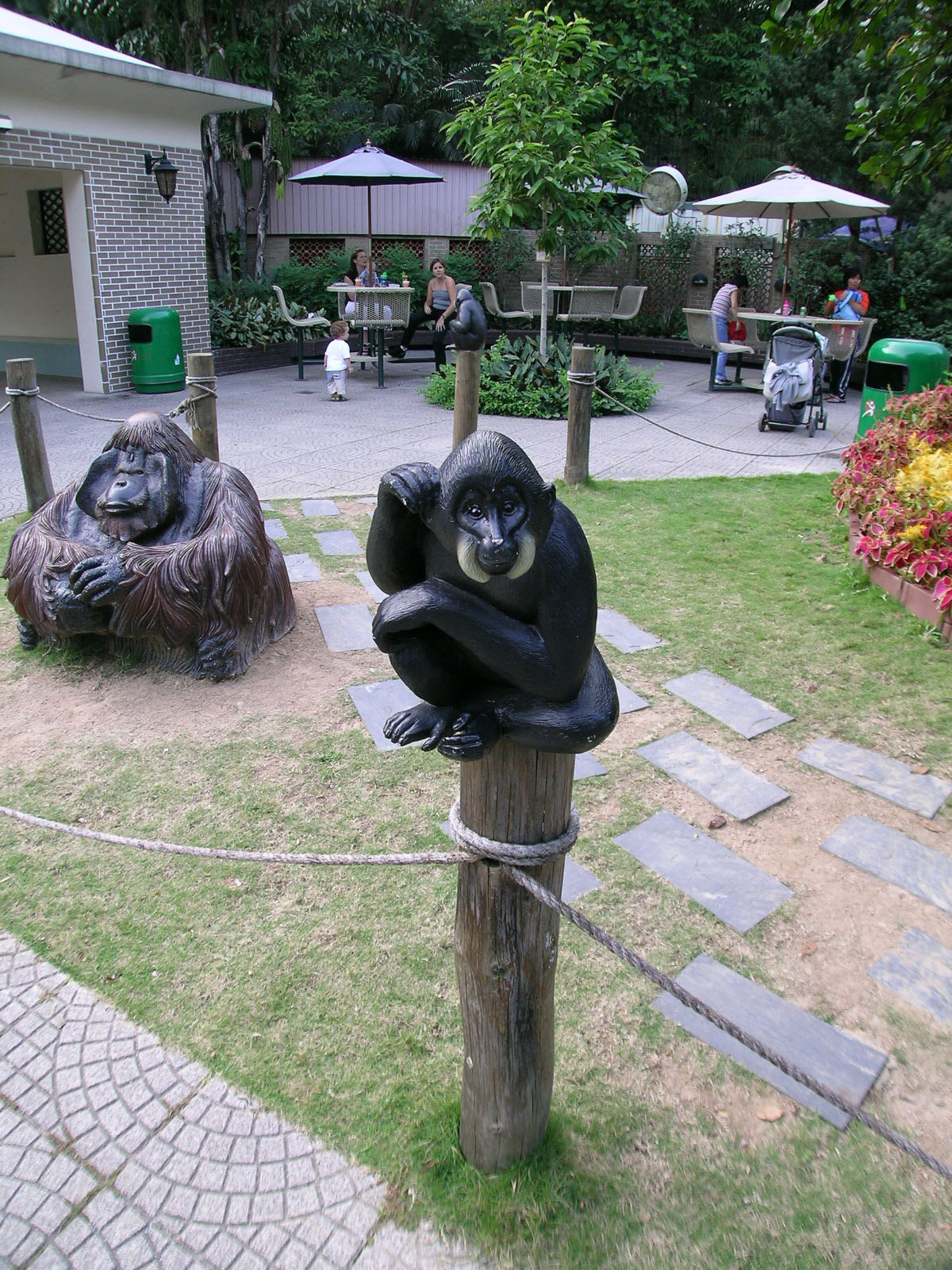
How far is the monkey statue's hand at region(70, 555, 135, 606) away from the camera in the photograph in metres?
3.91

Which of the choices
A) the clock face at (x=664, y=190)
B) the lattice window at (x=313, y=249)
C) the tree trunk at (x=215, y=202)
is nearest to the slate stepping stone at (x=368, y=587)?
the tree trunk at (x=215, y=202)

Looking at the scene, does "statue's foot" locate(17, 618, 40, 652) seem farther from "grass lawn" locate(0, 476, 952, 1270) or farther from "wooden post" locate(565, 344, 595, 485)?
"wooden post" locate(565, 344, 595, 485)

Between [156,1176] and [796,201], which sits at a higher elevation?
[796,201]

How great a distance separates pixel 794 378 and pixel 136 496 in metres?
7.34

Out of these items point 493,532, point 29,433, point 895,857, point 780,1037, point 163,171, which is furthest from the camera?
point 163,171

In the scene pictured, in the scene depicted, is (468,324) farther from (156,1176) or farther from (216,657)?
(156,1176)

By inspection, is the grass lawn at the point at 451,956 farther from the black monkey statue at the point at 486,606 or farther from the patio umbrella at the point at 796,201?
the patio umbrella at the point at 796,201

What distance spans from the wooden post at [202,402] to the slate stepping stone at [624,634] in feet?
7.60

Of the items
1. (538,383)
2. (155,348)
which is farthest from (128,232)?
(538,383)

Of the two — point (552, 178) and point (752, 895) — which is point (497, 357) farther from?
point (752, 895)

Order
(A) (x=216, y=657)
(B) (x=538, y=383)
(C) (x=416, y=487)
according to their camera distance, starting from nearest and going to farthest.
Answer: (C) (x=416, y=487) < (A) (x=216, y=657) < (B) (x=538, y=383)

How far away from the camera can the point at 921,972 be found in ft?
8.47

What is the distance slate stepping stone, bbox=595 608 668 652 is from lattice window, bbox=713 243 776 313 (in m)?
11.6

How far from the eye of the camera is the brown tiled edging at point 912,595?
4641 mm
